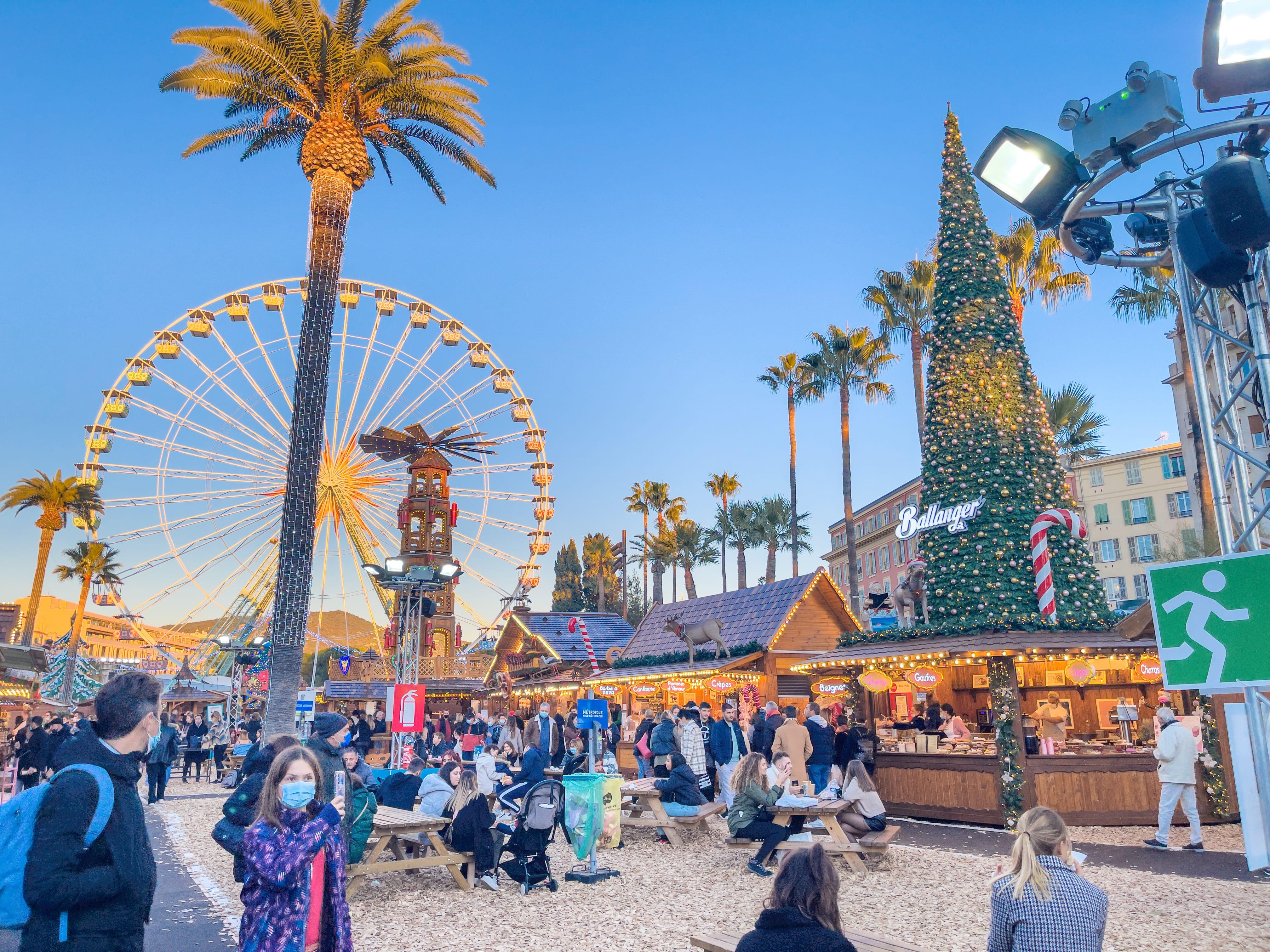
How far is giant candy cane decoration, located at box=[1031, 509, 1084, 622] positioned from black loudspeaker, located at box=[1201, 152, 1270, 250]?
9.13 m

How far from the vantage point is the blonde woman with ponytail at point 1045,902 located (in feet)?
10.8

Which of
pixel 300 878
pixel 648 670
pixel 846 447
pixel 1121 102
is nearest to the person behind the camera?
pixel 300 878

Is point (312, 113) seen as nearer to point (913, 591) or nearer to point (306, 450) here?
point (306, 450)

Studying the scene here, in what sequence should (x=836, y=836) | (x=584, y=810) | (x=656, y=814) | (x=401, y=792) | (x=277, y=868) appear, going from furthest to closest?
1. (x=656, y=814)
2. (x=401, y=792)
3. (x=584, y=810)
4. (x=836, y=836)
5. (x=277, y=868)

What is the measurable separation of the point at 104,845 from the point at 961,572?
1316cm

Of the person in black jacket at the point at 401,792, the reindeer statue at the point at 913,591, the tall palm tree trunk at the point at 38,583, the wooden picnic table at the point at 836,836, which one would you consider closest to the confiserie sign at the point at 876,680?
the reindeer statue at the point at 913,591

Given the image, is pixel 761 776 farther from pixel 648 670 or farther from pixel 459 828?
pixel 648 670

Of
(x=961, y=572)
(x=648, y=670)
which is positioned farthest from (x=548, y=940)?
(x=648, y=670)

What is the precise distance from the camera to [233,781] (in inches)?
521

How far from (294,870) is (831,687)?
48.0 feet

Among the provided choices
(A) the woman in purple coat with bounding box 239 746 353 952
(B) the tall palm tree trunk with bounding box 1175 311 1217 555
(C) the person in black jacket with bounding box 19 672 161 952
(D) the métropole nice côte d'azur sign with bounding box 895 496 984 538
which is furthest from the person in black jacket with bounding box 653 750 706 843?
(B) the tall palm tree trunk with bounding box 1175 311 1217 555

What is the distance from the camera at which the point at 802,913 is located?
9.66 feet

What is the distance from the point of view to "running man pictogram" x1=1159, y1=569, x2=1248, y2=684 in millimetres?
3781

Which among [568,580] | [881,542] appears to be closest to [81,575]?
[568,580]
